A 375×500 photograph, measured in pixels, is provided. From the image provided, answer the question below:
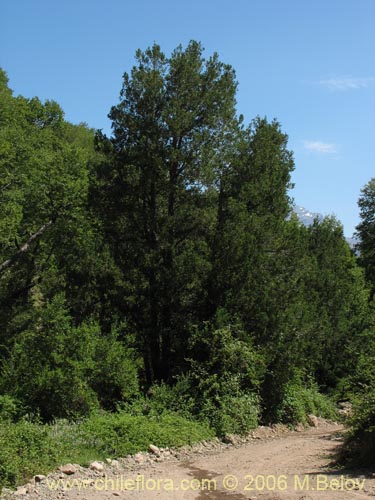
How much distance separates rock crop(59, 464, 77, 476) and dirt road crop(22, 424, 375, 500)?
0.91 feet

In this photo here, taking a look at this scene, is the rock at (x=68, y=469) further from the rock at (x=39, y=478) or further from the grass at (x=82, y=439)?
the rock at (x=39, y=478)

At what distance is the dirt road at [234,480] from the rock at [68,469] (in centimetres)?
28

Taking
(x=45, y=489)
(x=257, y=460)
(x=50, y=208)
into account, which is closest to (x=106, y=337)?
(x=257, y=460)

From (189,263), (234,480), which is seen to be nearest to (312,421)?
(189,263)

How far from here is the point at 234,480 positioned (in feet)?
34.2

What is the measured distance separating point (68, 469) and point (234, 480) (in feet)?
10.8

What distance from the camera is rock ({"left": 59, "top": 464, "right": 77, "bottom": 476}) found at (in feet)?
33.7

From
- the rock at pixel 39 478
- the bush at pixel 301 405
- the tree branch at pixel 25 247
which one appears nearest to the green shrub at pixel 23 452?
the rock at pixel 39 478

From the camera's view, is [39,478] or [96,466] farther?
[96,466]

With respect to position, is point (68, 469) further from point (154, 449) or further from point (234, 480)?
point (234, 480)

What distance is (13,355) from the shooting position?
51.4ft

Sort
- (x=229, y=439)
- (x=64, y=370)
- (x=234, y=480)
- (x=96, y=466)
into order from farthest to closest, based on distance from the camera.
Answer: (x=229, y=439)
(x=64, y=370)
(x=96, y=466)
(x=234, y=480)

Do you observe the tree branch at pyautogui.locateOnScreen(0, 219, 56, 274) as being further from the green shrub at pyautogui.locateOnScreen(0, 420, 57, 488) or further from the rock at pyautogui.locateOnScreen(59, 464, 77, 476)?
the rock at pyautogui.locateOnScreen(59, 464, 77, 476)

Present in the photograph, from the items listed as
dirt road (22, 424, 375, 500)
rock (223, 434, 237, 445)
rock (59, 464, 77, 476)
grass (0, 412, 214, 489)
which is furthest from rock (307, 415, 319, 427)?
rock (59, 464, 77, 476)
